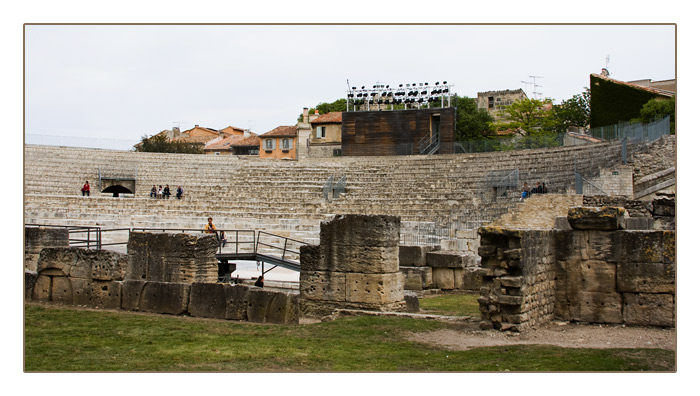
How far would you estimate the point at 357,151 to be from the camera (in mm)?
42281

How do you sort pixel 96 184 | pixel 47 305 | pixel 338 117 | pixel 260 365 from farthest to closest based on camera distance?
pixel 338 117 < pixel 96 184 < pixel 47 305 < pixel 260 365

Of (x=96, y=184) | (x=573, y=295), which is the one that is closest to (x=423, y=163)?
(x=96, y=184)

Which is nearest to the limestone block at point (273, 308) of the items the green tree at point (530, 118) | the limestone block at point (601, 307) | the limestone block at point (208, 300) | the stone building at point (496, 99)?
the limestone block at point (208, 300)

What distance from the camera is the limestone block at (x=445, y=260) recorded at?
18.6 metres

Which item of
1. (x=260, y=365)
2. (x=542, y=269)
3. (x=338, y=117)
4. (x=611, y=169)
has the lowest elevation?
(x=260, y=365)

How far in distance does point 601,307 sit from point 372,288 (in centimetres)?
393

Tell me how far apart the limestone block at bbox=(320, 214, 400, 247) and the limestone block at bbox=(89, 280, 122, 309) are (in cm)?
370

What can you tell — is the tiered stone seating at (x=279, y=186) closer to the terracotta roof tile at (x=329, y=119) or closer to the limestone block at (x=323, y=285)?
the limestone block at (x=323, y=285)

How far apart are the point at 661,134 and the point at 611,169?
3302 mm

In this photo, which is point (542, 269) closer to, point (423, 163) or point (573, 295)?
point (573, 295)

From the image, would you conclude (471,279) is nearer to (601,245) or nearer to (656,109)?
(601,245)

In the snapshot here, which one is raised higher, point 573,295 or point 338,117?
point 338,117

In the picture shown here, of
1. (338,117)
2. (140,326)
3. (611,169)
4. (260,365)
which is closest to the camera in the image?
(260,365)

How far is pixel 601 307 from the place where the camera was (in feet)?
37.7
